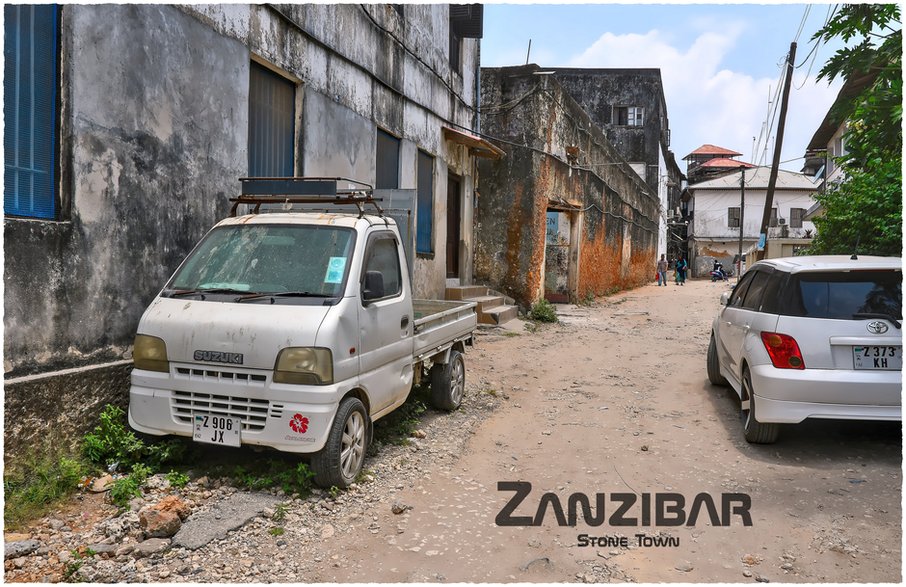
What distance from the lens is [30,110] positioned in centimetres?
470

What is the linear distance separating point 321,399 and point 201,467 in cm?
114

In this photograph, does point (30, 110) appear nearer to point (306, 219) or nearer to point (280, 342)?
point (306, 219)

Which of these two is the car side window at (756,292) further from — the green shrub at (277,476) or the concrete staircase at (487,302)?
the concrete staircase at (487,302)

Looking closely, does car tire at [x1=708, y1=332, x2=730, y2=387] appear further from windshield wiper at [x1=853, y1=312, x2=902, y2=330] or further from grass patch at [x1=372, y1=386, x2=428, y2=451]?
grass patch at [x1=372, y1=386, x2=428, y2=451]

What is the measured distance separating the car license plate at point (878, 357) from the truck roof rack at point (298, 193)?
155 inches

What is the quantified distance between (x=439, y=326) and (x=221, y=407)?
8.32 feet

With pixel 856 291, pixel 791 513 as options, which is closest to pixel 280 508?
pixel 791 513

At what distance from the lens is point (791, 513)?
4.45 metres

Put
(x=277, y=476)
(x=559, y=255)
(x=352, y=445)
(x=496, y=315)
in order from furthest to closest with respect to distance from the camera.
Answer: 1. (x=559, y=255)
2. (x=496, y=315)
3. (x=352, y=445)
4. (x=277, y=476)

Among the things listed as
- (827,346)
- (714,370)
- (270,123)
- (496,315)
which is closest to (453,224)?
(496,315)

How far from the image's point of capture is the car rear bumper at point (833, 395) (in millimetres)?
5148

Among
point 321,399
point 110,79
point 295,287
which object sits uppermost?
point 110,79

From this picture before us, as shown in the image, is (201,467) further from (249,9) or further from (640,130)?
(640,130)

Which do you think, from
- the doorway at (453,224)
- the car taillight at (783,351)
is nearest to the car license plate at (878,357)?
the car taillight at (783,351)
